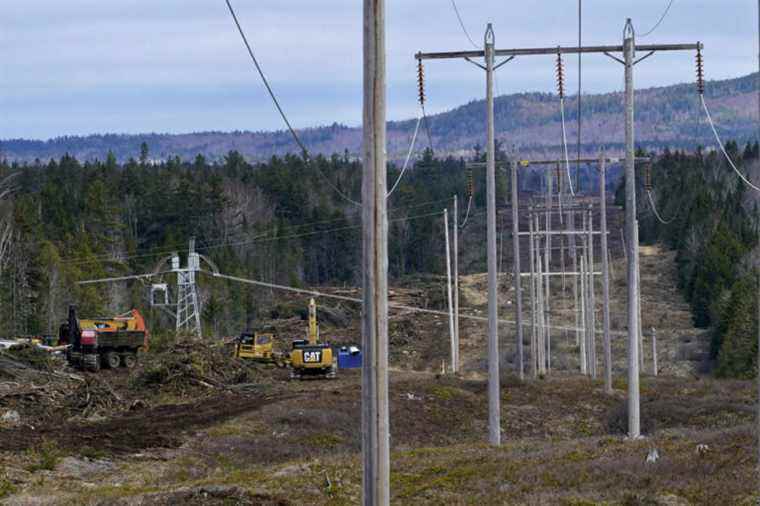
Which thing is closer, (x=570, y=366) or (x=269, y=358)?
(x=269, y=358)

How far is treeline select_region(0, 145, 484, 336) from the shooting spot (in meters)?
84.4

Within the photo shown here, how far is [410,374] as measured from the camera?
63.2 meters

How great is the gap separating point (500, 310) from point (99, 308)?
99.3 ft

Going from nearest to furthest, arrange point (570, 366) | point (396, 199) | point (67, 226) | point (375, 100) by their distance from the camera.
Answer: point (375, 100) → point (570, 366) → point (67, 226) → point (396, 199)

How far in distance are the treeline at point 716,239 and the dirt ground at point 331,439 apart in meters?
10.8

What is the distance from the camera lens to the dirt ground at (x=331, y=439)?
22109 millimetres

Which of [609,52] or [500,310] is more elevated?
[609,52]

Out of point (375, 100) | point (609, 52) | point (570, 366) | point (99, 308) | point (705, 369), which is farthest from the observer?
point (99, 308)

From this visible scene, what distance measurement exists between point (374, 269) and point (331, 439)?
66.7 ft

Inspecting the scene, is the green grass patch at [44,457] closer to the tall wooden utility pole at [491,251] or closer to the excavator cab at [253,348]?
the tall wooden utility pole at [491,251]

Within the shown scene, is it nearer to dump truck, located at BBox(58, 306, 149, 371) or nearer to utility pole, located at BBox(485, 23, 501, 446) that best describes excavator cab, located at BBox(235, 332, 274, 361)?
dump truck, located at BBox(58, 306, 149, 371)

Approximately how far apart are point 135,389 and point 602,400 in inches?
612

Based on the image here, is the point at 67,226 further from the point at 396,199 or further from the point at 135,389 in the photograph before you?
the point at 135,389

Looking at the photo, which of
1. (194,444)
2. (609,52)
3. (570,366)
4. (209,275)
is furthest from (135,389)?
(209,275)
